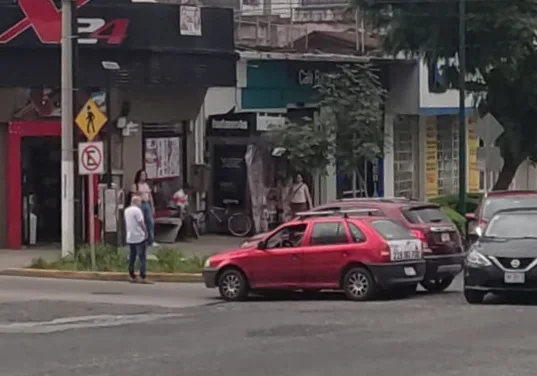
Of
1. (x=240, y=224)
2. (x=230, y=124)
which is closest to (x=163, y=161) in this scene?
(x=230, y=124)

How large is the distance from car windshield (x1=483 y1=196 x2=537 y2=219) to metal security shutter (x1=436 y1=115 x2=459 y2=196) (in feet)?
72.6

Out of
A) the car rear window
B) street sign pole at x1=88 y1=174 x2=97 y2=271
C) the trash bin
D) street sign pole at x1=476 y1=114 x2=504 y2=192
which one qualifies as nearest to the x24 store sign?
street sign pole at x1=88 y1=174 x2=97 y2=271

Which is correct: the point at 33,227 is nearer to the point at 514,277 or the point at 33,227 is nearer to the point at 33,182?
the point at 33,182

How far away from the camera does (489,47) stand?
3678 centimetres

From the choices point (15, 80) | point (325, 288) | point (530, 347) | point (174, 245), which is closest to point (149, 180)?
point (174, 245)

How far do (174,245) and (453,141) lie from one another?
63.8 ft

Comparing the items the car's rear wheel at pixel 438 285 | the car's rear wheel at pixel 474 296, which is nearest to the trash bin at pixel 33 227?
the car's rear wheel at pixel 438 285

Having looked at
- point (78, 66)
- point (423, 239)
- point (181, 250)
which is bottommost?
point (181, 250)

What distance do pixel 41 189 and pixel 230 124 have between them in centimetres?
641

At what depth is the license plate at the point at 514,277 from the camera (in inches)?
796

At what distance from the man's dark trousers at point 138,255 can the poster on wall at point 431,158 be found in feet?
78.1

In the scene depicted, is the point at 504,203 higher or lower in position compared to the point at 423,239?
higher

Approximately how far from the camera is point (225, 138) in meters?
38.4

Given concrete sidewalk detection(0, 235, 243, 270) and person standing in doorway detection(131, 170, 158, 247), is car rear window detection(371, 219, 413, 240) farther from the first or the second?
concrete sidewalk detection(0, 235, 243, 270)
